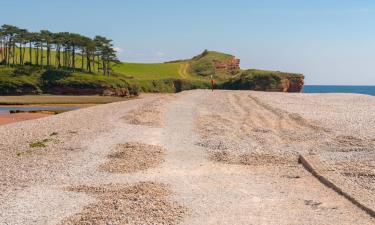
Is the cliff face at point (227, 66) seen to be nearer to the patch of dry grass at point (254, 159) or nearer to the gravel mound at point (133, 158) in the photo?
the gravel mound at point (133, 158)

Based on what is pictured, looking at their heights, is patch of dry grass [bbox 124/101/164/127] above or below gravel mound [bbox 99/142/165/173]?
above

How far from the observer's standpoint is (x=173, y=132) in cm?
3675

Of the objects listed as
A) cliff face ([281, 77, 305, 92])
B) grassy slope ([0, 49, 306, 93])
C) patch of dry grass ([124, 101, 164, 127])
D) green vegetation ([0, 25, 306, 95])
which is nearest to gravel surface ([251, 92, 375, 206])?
patch of dry grass ([124, 101, 164, 127])

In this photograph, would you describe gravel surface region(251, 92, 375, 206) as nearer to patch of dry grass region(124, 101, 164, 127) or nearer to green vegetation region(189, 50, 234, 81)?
patch of dry grass region(124, 101, 164, 127)

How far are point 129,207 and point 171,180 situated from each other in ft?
17.0

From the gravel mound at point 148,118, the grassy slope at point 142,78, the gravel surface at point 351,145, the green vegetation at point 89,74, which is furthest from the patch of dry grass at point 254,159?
the grassy slope at point 142,78

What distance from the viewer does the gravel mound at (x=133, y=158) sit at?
24422 millimetres

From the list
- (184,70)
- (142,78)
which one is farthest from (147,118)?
(184,70)

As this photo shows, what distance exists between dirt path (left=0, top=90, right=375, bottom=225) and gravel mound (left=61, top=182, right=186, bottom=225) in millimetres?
34

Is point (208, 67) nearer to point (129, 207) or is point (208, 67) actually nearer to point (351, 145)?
point (351, 145)

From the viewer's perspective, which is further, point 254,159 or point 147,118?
point 147,118

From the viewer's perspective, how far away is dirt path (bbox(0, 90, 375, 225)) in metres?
16.5

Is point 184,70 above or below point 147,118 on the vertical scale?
above

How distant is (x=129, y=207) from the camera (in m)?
17.0
